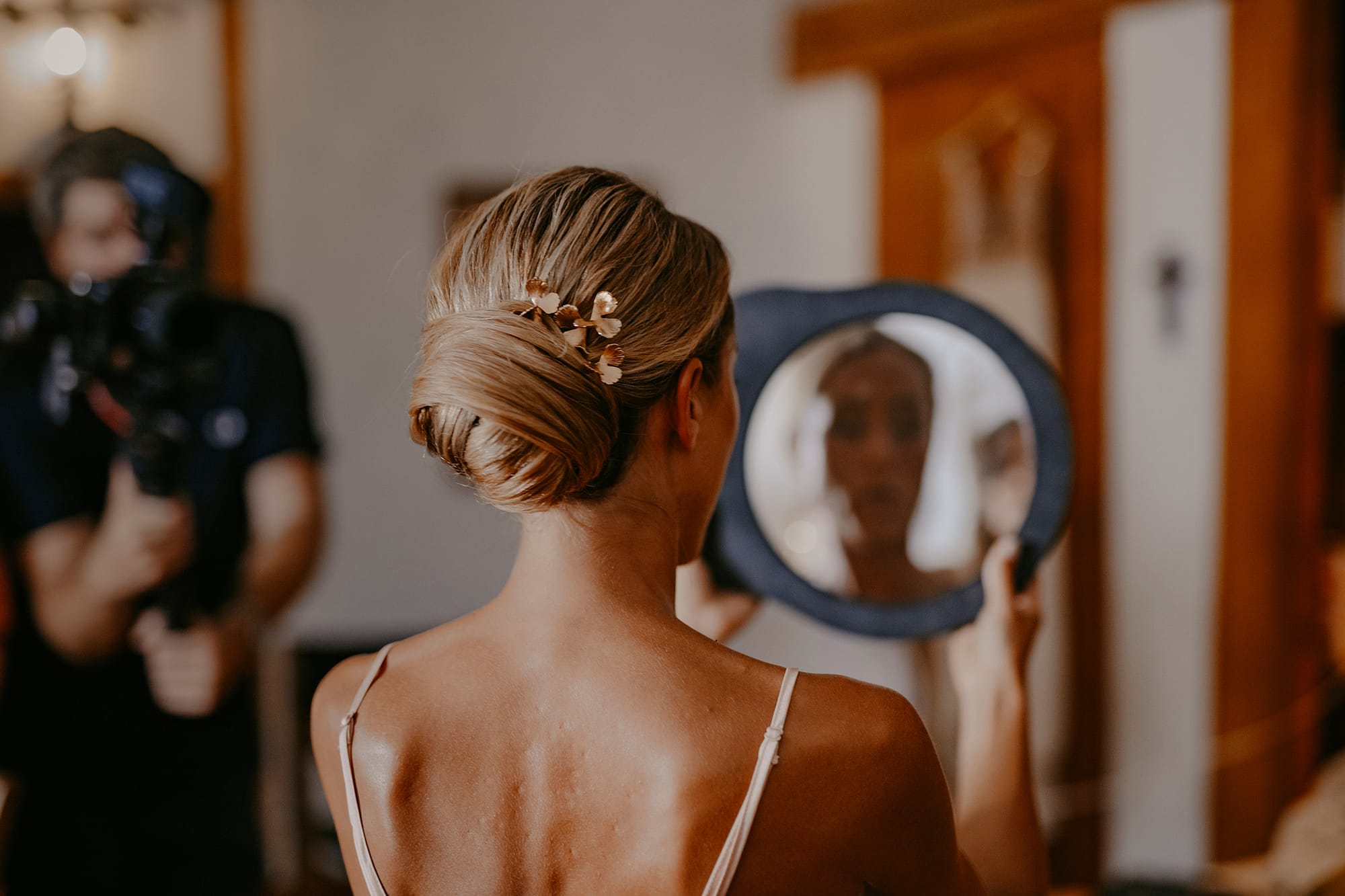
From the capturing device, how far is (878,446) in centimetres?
102

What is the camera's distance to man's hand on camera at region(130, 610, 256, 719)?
4.82 ft

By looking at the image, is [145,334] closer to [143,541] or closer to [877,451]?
[143,541]

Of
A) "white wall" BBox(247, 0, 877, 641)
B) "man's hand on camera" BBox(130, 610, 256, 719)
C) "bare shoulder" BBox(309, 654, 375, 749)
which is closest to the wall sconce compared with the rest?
"white wall" BBox(247, 0, 877, 641)

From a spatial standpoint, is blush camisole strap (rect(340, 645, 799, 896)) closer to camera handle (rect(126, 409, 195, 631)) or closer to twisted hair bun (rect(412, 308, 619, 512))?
twisted hair bun (rect(412, 308, 619, 512))

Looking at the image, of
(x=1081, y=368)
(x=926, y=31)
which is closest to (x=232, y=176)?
(x=926, y=31)

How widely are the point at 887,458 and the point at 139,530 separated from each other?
A: 99 centimetres

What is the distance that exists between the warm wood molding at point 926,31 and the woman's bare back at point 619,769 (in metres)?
1.96

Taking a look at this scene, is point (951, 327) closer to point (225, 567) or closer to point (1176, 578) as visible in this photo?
point (225, 567)

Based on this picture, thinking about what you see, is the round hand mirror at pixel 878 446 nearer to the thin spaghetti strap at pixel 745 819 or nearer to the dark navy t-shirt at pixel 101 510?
the thin spaghetti strap at pixel 745 819

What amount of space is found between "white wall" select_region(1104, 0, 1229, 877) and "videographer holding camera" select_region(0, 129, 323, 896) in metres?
1.57

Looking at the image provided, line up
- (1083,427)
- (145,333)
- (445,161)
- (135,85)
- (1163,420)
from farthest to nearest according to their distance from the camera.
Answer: (445,161) → (135,85) → (1083,427) → (1163,420) → (145,333)

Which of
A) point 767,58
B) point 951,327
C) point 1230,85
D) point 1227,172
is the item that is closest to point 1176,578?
point 1227,172

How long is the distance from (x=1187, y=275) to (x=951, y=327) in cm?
131

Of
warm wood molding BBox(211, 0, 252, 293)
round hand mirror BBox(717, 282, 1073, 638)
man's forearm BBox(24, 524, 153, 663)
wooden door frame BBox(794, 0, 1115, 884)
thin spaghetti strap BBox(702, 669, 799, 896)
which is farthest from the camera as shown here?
warm wood molding BBox(211, 0, 252, 293)
